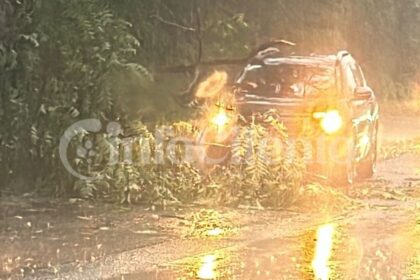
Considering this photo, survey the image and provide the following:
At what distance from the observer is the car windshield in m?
13.3

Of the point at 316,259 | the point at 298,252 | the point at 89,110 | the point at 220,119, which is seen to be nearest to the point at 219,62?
the point at 220,119

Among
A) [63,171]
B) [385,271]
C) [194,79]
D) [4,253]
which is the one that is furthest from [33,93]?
[385,271]

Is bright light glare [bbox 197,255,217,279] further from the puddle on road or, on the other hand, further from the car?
the car

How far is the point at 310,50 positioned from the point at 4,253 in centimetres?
734

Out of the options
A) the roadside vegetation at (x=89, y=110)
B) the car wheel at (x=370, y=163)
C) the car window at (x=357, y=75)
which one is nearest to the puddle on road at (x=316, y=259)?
the roadside vegetation at (x=89, y=110)

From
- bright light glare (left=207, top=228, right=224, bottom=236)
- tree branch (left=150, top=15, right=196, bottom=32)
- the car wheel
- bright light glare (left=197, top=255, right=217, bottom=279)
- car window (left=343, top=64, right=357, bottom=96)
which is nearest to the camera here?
bright light glare (left=197, top=255, right=217, bottom=279)

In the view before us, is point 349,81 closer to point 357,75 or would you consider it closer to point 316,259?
point 357,75

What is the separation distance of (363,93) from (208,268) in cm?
717

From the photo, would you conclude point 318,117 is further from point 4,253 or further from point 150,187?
point 4,253

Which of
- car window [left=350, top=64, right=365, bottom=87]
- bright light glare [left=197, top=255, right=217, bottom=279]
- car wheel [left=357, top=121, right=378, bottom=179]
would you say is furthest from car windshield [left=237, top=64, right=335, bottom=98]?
bright light glare [left=197, top=255, right=217, bottom=279]

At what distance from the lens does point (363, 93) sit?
47.9 ft

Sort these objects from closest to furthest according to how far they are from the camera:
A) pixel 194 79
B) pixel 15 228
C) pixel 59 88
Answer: pixel 15 228 < pixel 59 88 < pixel 194 79

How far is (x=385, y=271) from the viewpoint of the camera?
8102 mm

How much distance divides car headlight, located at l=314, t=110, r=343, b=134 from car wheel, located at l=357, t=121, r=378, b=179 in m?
1.27
